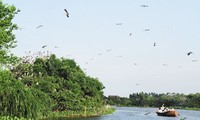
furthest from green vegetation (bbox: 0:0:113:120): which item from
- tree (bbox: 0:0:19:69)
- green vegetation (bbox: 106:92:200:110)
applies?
green vegetation (bbox: 106:92:200:110)

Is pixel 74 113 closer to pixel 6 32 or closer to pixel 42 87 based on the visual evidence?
pixel 42 87

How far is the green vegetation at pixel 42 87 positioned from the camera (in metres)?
31.8

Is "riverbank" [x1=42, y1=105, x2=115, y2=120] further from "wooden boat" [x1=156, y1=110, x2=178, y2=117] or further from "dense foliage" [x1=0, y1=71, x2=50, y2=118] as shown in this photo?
"dense foliage" [x1=0, y1=71, x2=50, y2=118]

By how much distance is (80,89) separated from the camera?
217 feet

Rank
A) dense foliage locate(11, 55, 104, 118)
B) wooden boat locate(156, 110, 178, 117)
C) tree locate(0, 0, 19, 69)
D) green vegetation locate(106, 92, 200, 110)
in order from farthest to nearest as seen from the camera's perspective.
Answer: green vegetation locate(106, 92, 200, 110), wooden boat locate(156, 110, 178, 117), dense foliage locate(11, 55, 104, 118), tree locate(0, 0, 19, 69)

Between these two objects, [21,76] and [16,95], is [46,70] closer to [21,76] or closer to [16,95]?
[21,76]

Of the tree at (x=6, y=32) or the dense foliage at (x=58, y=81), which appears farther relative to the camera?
the dense foliage at (x=58, y=81)

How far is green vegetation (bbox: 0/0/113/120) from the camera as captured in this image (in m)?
31.8

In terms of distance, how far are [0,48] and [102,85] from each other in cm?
4944

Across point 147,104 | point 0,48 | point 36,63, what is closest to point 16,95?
point 0,48

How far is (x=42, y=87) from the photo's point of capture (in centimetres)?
5441

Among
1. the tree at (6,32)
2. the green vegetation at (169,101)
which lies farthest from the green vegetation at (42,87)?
the green vegetation at (169,101)

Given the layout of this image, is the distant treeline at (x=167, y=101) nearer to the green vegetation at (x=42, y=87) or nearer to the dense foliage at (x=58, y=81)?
the green vegetation at (x=42, y=87)

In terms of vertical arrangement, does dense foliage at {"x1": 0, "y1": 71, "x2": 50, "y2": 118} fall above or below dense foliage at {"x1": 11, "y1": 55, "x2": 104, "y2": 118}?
below
